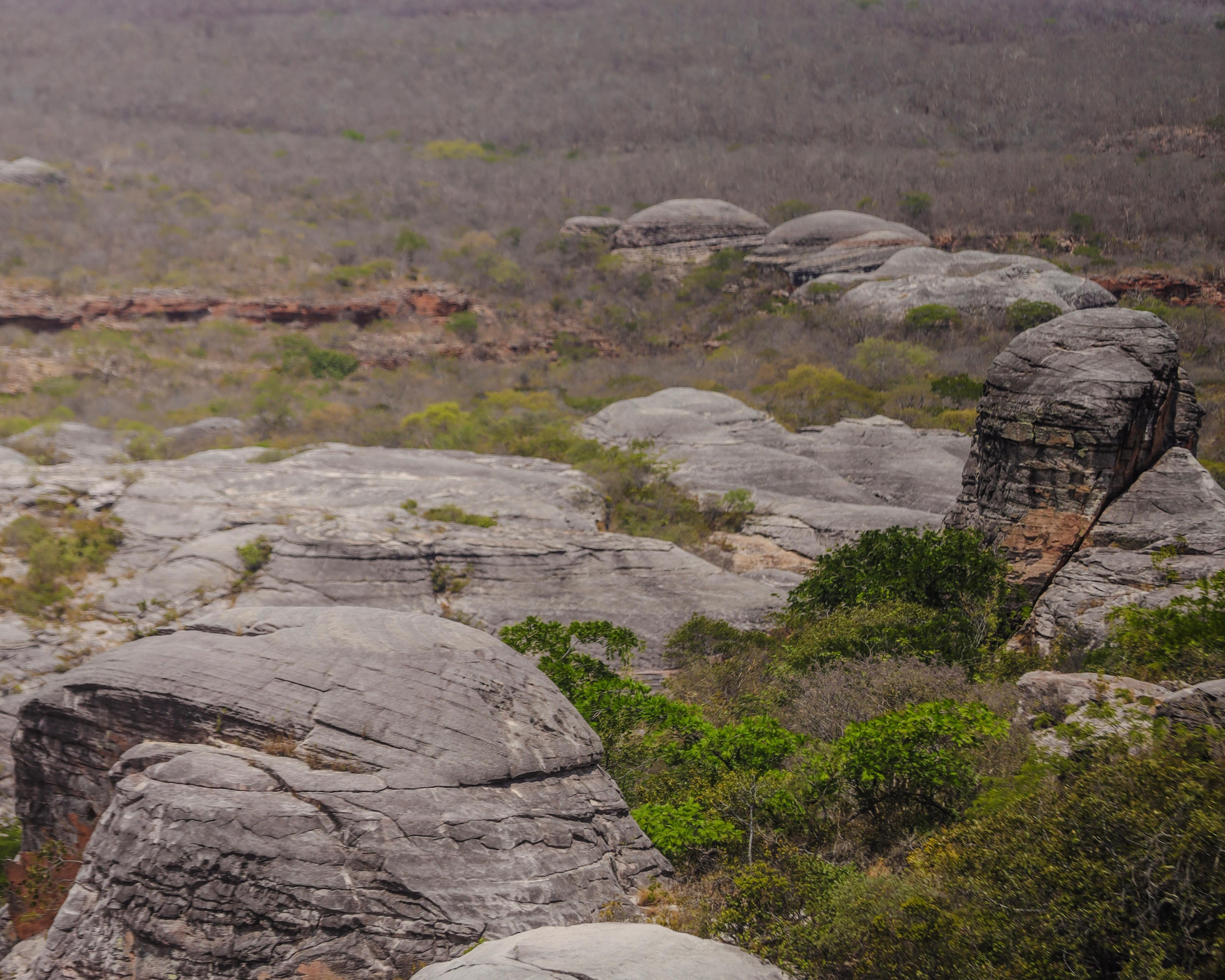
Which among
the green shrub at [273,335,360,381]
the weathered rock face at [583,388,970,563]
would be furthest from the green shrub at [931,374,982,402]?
the green shrub at [273,335,360,381]

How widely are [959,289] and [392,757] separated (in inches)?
1138

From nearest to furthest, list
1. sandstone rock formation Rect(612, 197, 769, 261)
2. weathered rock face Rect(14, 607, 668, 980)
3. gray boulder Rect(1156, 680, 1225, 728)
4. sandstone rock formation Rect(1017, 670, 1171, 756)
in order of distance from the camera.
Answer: weathered rock face Rect(14, 607, 668, 980) → gray boulder Rect(1156, 680, 1225, 728) → sandstone rock formation Rect(1017, 670, 1171, 756) → sandstone rock formation Rect(612, 197, 769, 261)

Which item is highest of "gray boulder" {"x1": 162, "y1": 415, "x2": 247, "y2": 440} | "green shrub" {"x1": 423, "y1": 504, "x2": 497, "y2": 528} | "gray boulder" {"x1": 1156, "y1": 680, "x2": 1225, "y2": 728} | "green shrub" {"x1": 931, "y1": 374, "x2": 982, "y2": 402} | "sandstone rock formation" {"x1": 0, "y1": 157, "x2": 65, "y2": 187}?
"sandstone rock formation" {"x1": 0, "y1": 157, "x2": 65, "y2": 187}

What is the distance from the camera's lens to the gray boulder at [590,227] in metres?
39.7

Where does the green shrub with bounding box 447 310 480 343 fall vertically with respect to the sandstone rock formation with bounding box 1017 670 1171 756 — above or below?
below

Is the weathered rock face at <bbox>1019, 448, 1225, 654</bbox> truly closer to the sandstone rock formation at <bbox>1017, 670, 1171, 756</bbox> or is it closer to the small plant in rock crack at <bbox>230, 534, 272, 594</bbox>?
the sandstone rock formation at <bbox>1017, 670, 1171, 756</bbox>

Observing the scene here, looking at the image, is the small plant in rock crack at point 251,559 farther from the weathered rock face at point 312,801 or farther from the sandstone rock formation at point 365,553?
the weathered rock face at point 312,801

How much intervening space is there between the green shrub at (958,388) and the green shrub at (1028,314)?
16.2 ft

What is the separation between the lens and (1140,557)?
33.6 ft

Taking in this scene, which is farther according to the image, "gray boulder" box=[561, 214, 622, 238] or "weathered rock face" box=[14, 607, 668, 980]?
"gray boulder" box=[561, 214, 622, 238]

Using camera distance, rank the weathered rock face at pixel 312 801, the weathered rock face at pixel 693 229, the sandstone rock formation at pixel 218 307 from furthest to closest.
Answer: the weathered rock face at pixel 693 229 < the sandstone rock formation at pixel 218 307 < the weathered rock face at pixel 312 801

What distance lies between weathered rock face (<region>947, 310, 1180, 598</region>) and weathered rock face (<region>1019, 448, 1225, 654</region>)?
27 cm

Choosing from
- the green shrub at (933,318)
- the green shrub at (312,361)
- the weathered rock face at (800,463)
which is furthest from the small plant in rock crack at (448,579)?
the green shrub at (933,318)

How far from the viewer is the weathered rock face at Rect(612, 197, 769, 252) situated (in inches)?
1526
